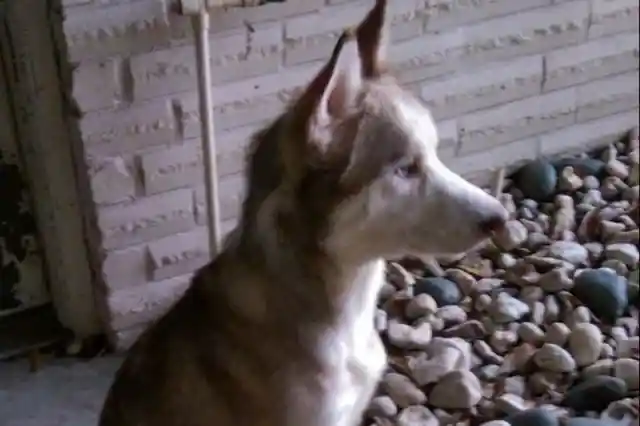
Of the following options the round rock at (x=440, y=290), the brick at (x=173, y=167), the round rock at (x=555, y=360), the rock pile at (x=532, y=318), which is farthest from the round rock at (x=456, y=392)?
the brick at (x=173, y=167)

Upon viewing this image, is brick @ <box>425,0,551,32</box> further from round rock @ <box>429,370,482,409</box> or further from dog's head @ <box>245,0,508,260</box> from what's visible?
dog's head @ <box>245,0,508,260</box>

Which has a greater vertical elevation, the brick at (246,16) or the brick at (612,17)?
the brick at (246,16)

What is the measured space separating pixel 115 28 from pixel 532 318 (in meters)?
1.02

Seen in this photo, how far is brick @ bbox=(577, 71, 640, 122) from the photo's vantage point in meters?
2.71

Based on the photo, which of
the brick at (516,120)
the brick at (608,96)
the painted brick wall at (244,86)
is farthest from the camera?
the brick at (608,96)

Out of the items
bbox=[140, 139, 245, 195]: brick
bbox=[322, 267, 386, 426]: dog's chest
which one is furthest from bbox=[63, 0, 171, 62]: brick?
bbox=[322, 267, 386, 426]: dog's chest

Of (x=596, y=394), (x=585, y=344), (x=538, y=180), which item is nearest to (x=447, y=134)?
(x=538, y=180)

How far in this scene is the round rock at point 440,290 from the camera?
2.30 metres

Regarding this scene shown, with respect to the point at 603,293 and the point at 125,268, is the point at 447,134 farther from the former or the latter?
the point at 125,268

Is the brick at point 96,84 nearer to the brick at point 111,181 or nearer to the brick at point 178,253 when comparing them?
the brick at point 111,181

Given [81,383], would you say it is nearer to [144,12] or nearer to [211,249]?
[211,249]

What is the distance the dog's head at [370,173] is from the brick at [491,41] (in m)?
0.89

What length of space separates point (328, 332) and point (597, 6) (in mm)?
1439

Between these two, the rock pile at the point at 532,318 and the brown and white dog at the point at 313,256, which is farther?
the rock pile at the point at 532,318
